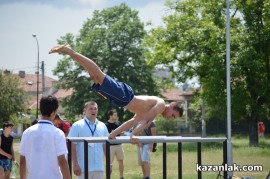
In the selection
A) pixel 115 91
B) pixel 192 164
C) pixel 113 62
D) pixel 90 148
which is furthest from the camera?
pixel 113 62

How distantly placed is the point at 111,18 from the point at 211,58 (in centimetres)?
2950

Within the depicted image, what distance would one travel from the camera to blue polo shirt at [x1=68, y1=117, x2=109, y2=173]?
8539 mm

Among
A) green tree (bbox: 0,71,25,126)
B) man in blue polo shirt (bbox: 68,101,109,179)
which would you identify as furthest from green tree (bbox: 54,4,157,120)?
man in blue polo shirt (bbox: 68,101,109,179)

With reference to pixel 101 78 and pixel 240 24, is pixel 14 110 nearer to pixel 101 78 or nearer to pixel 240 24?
pixel 240 24

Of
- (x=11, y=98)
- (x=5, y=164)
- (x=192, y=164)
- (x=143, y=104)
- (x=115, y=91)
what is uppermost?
(x=11, y=98)

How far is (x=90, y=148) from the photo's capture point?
28.1ft

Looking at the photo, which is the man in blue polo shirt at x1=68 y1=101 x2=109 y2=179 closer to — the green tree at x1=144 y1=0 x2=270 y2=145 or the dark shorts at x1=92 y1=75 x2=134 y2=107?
the dark shorts at x1=92 y1=75 x2=134 y2=107

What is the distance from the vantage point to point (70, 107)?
2114 inches

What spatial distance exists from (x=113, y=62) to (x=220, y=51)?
24.5 metres

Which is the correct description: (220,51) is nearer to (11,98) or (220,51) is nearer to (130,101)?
(130,101)

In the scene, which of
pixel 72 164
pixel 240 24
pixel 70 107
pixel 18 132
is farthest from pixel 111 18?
pixel 72 164

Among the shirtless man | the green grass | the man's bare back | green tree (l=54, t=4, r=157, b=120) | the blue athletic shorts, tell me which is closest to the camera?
the shirtless man

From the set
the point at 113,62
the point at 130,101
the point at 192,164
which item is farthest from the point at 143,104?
the point at 113,62

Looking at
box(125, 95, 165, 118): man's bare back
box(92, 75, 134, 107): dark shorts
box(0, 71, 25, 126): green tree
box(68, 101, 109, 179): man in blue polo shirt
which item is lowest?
box(68, 101, 109, 179): man in blue polo shirt
